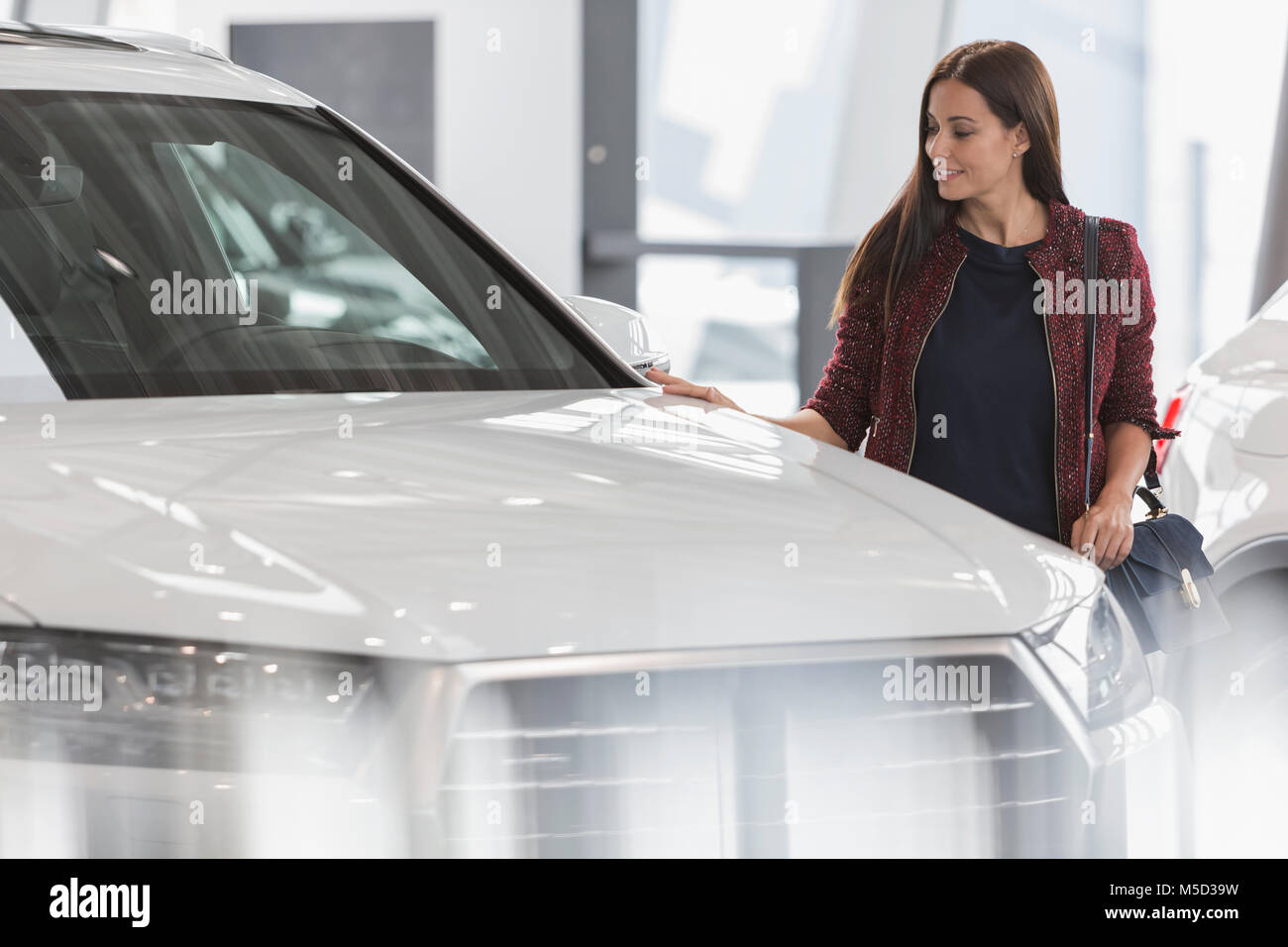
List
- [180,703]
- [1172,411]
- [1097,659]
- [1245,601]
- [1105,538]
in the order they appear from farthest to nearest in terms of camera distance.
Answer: [1172,411] → [1245,601] → [1105,538] → [1097,659] → [180,703]

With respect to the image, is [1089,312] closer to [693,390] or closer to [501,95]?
[693,390]

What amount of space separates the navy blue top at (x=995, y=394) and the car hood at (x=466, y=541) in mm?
557

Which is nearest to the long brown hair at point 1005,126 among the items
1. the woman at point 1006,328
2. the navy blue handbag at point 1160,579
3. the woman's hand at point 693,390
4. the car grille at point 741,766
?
the woman at point 1006,328

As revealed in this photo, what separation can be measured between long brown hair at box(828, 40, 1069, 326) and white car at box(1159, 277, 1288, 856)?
0.63 metres

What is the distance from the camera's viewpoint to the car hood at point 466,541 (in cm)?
119

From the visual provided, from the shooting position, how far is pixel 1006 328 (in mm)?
2146

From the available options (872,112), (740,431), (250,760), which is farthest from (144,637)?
(872,112)

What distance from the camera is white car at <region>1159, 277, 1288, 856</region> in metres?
2.44

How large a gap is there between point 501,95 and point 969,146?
5.48 m

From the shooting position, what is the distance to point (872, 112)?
25.0ft

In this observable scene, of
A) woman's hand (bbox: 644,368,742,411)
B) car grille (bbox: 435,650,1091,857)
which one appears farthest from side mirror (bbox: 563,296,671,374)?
car grille (bbox: 435,650,1091,857)

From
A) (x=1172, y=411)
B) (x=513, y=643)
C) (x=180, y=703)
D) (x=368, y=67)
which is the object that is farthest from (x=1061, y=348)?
(x=368, y=67)
